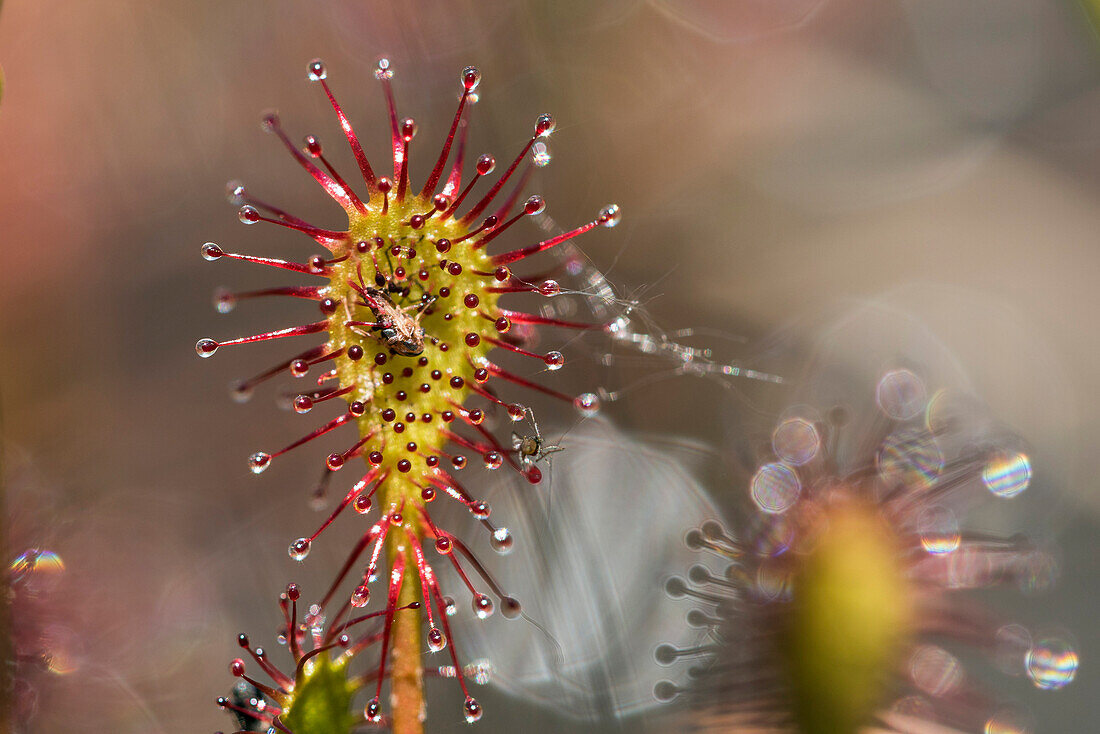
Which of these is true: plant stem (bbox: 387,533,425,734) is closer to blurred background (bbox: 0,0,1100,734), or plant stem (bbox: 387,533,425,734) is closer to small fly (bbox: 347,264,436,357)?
small fly (bbox: 347,264,436,357)

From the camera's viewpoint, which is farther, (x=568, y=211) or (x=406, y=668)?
(x=568, y=211)

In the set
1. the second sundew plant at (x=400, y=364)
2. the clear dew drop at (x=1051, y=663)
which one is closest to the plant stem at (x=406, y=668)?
the second sundew plant at (x=400, y=364)

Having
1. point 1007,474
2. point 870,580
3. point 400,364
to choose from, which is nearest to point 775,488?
point 870,580

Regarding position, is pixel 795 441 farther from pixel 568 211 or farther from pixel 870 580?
pixel 568 211

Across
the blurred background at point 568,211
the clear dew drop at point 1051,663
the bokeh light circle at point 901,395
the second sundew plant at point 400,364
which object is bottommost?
the clear dew drop at point 1051,663

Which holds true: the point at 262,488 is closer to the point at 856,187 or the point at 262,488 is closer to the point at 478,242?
the point at 478,242

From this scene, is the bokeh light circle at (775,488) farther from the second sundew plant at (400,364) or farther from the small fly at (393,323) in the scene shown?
the small fly at (393,323)
